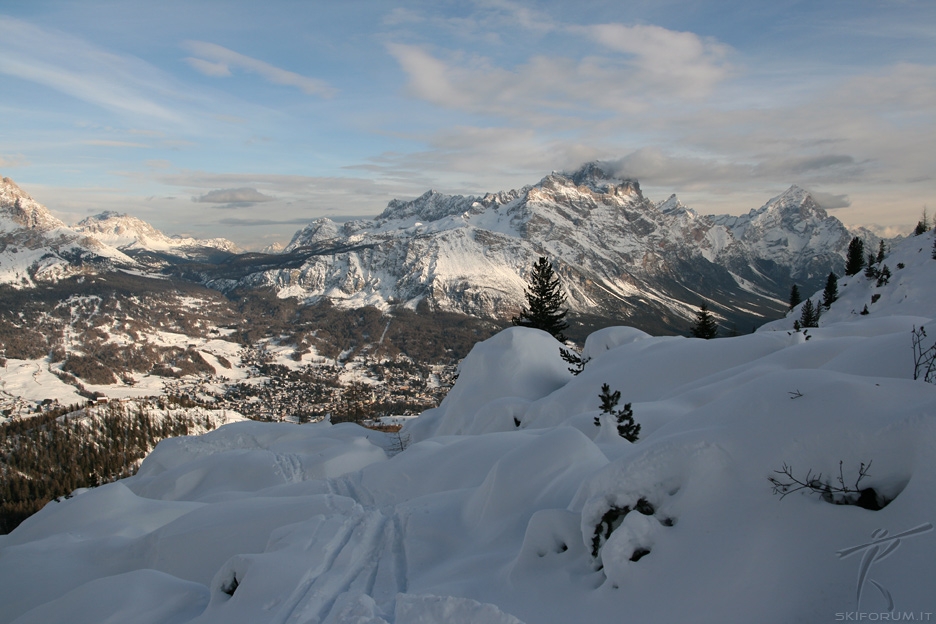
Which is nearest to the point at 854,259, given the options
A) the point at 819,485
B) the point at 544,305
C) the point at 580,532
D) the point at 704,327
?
the point at 704,327

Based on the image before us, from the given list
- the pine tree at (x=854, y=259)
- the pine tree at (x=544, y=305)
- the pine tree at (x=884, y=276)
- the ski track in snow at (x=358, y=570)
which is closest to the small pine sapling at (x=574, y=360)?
the pine tree at (x=544, y=305)

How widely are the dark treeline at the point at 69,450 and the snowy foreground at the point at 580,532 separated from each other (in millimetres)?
103310

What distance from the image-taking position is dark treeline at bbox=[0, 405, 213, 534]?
3720 inches

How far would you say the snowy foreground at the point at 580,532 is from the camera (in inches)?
200

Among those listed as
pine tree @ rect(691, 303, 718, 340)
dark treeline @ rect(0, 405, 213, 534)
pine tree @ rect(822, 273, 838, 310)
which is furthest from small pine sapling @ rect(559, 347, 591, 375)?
dark treeline @ rect(0, 405, 213, 534)

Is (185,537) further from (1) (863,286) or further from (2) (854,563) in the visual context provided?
(1) (863,286)

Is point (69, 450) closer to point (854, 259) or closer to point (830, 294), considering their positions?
point (830, 294)

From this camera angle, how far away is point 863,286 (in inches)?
2106

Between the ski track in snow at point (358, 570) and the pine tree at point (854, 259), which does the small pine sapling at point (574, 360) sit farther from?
the pine tree at point (854, 259)

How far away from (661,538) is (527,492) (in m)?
4.22

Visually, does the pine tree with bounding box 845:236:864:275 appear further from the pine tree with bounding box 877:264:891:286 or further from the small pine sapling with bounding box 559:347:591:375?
the small pine sapling with bounding box 559:347:591:375

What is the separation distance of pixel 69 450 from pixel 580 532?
14705cm

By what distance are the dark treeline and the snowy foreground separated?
339ft

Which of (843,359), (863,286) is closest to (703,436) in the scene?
(843,359)
